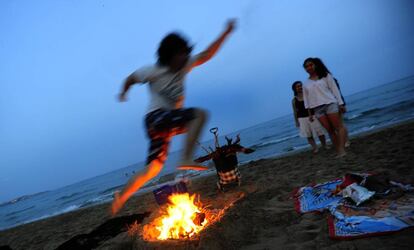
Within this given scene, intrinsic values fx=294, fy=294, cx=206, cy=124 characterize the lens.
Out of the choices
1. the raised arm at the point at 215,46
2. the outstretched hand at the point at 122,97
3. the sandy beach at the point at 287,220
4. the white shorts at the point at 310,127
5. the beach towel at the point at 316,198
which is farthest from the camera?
the white shorts at the point at 310,127

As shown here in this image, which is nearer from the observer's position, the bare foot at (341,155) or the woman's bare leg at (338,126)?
the woman's bare leg at (338,126)

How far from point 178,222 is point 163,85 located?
162cm

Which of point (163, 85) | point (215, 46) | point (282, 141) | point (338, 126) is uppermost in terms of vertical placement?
point (215, 46)

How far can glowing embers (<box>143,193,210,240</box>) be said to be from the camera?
3.34 metres

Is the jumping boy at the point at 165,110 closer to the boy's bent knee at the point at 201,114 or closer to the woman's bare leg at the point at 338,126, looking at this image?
the boy's bent knee at the point at 201,114

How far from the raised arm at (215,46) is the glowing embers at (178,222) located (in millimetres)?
1845

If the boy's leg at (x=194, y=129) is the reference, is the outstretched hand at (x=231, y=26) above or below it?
above

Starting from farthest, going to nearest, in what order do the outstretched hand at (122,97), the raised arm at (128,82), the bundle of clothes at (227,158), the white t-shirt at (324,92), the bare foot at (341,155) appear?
the bare foot at (341,155)
the white t-shirt at (324,92)
the bundle of clothes at (227,158)
the outstretched hand at (122,97)
the raised arm at (128,82)

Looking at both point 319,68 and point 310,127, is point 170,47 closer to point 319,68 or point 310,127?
point 319,68

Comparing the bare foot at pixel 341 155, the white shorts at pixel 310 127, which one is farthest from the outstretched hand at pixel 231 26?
the white shorts at pixel 310 127

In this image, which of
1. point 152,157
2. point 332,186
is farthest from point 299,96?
point 152,157

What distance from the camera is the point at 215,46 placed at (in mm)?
3520

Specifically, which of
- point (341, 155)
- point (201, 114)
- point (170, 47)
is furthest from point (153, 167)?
point (341, 155)

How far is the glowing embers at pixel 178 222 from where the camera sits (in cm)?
334
